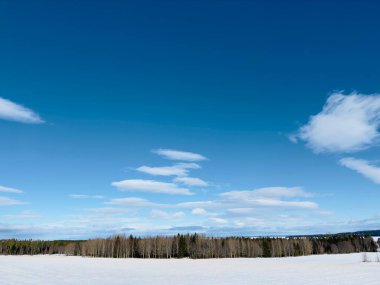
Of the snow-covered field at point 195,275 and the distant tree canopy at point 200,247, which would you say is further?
the distant tree canopy at point 200,247

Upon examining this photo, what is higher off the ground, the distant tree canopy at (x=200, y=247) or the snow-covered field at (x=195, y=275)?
the distant tree canopy at (x=200, y=247)

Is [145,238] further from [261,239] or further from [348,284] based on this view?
[348,284]

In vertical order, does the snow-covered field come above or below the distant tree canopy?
below

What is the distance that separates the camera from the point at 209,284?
129 ft

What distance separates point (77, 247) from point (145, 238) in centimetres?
4403

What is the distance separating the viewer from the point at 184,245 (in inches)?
6220

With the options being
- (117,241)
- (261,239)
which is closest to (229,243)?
(261,239)

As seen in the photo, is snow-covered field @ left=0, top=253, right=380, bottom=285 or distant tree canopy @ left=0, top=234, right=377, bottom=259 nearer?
snow-covered field @ left=0, top=253, right=380, bottom=285

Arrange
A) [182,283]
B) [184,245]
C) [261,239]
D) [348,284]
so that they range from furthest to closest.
→ [261,239] < [184,245] < [182,283] < [348,284]

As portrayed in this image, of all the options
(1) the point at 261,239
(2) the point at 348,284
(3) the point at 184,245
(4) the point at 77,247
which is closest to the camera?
(2) the point at 348,284

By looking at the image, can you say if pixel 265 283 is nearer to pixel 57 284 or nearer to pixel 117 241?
pixel 57 284

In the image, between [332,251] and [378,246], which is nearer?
[332,251]

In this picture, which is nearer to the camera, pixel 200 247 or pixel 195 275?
pixel 195 275

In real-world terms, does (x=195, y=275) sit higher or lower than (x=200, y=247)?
lower
